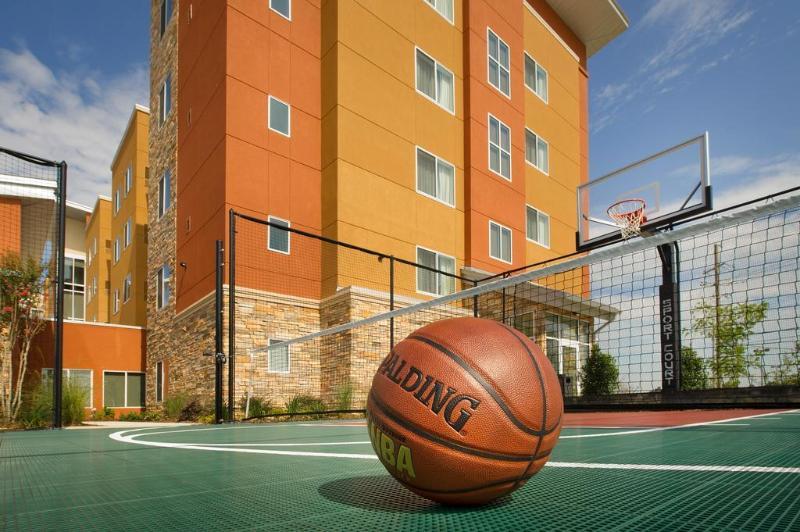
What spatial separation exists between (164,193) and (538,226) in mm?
13353

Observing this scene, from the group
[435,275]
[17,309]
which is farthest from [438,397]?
[17,309]

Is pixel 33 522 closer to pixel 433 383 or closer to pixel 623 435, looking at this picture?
pixel 433 383

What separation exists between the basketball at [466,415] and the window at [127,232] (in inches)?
957

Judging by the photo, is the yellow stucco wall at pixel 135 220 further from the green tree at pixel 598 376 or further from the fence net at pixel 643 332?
the green tree at pixel 598 376

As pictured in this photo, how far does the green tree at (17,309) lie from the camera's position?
1450 centimetres

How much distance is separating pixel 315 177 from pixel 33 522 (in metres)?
13.8

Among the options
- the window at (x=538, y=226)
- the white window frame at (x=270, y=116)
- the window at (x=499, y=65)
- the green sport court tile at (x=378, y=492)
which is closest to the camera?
the green sport court tile at (x=378, y=492)

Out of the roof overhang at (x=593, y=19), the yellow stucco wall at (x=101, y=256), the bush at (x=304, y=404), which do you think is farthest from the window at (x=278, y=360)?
the yellow stucco wall at (x=101, y=256)

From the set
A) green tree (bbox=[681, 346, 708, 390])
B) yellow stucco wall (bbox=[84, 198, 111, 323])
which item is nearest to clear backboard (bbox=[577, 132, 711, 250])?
green tree (bbox=[681, 346, 708, 390])

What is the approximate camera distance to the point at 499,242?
19.1 metres

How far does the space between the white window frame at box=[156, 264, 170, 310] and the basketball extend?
1686 cm

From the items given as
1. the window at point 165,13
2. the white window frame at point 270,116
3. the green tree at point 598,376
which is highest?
the window at point 165,13

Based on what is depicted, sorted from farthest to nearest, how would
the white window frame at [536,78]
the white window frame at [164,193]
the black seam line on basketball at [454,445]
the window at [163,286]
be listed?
the white window frame at [536,78] → the white window frame at [164,193] → the window at [163,286] → the black seam line on basketball at [454,445]

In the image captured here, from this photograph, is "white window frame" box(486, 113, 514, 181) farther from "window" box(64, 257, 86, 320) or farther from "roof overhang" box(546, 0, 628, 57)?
"window" box(64, 257, 86, 320)
